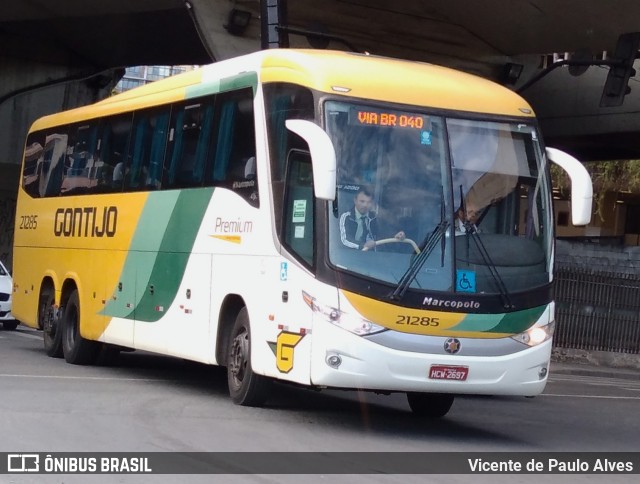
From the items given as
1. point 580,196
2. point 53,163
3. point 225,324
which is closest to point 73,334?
point 53,163

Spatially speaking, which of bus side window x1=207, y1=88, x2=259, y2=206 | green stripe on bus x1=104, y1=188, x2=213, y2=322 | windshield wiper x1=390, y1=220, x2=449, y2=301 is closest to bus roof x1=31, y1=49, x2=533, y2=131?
bus side window x1=207, y1=88, x2=259, y2=206

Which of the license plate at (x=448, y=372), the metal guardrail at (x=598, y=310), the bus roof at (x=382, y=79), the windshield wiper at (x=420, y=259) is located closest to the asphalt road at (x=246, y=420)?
the license plate at (x=448, y=372)

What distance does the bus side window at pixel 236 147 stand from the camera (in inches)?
487

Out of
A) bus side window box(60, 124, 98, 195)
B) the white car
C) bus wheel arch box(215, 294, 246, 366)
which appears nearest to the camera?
bus wheel arch box(215, 294, 246, 366)

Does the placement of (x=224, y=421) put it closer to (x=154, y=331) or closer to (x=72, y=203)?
Answer: (x=154, y=331)

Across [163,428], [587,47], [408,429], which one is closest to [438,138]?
[408,429]

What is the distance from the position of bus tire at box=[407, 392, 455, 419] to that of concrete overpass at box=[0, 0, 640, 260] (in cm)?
772

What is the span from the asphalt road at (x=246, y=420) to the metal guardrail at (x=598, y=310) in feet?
24.1

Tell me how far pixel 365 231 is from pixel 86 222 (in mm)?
7076

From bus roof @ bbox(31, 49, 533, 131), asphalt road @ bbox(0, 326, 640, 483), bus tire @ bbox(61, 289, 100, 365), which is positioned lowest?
asphalt road @ bbox(0, 326, 640, 483)

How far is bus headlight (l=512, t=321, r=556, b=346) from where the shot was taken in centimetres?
1147

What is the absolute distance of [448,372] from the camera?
36.2ft

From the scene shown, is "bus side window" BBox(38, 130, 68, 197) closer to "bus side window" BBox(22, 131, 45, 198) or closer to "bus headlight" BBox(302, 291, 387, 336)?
"bus side window" BBox(22, 131, 45, 198)

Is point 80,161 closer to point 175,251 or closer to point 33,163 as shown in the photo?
point 33,163
